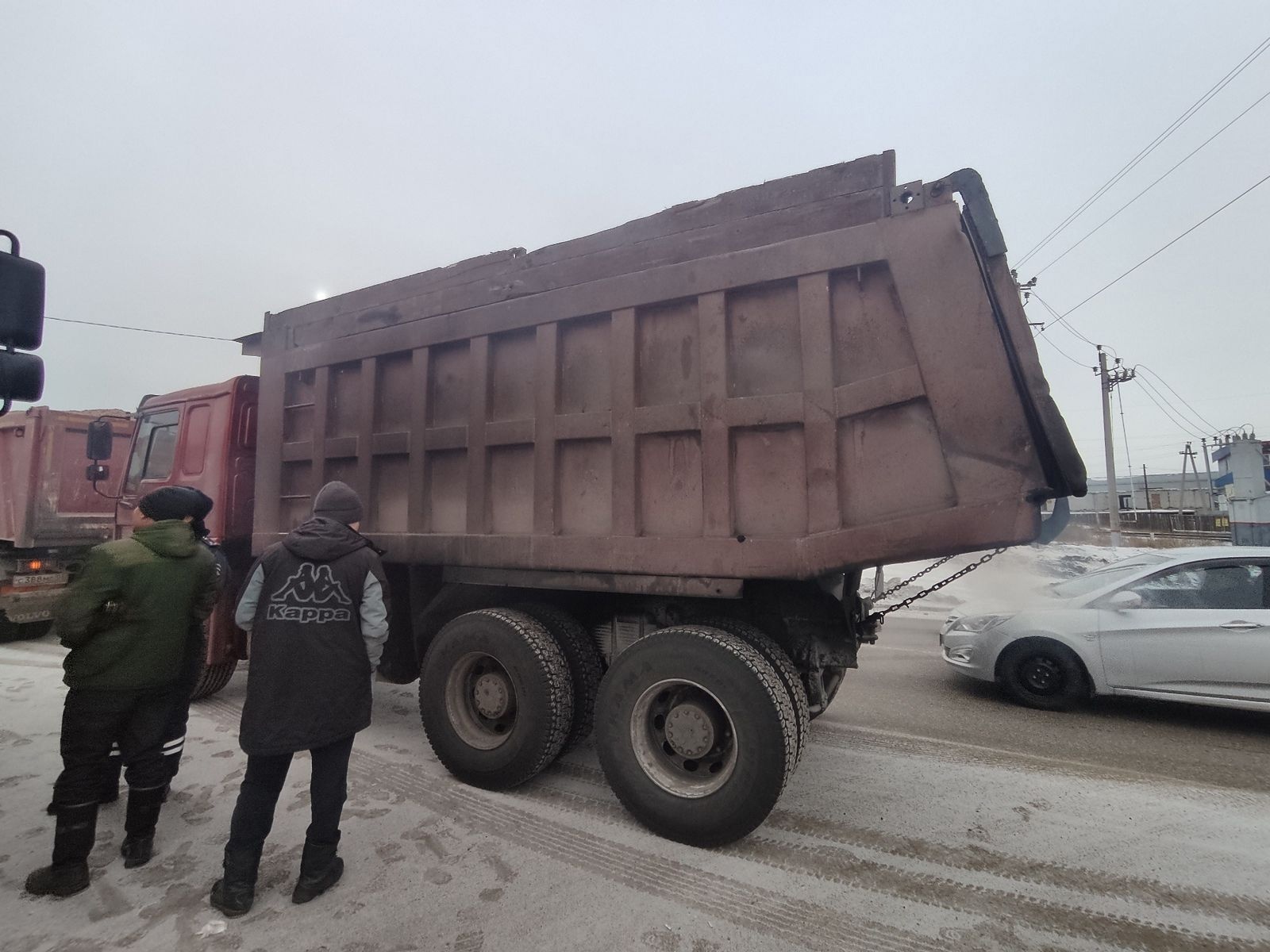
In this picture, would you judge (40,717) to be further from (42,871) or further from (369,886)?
Answer: (369,886)

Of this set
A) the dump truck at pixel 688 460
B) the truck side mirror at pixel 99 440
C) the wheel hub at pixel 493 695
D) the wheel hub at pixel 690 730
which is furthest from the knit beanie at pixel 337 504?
the truck side mirror at pixel 99 440

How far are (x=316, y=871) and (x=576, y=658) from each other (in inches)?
62.3

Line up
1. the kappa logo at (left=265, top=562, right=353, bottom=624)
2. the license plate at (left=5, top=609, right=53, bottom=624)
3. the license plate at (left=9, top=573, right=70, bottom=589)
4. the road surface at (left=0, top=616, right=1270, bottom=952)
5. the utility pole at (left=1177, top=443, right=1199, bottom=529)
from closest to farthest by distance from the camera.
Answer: the road surface at (left=0, top=616, right=1270, bottom=952) → the kappa logo at (left=265, top=562, right=353, bottom=624) → the license plate at (left=5, top=609, right=53, bottom=624) → the license plate at (left=9, top=573, right=70, bottom=589) → the utility pole at (left=1177, top=443, right=1199, bottom=529)

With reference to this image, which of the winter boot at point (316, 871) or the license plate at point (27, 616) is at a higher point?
the license plate at point (27, 616)

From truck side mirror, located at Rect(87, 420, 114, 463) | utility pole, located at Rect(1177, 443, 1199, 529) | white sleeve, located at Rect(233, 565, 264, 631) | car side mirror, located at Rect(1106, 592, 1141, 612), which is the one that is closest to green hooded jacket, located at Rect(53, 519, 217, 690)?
white sleeve, located at Rect(233, 565, 264, 631)

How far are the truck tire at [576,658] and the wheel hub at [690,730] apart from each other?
621mm

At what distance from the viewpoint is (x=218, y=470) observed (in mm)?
5141

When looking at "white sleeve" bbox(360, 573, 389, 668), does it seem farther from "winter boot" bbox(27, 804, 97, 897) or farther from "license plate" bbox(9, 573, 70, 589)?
"license plate" bbox(9, 573, 70, 589)

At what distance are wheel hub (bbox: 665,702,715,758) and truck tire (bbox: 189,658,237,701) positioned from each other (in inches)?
154

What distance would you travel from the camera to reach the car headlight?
18.7 feet

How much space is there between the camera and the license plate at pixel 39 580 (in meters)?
7.71

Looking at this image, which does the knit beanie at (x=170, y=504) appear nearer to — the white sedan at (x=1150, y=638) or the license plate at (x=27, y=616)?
the white sedan at (x=1150, y=638)

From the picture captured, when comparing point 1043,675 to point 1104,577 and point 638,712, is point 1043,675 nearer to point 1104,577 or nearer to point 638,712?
point 1104,577

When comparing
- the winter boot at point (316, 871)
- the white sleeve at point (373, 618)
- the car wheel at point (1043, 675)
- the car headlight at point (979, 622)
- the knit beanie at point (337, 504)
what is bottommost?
the winter boot at point (316, 871)
